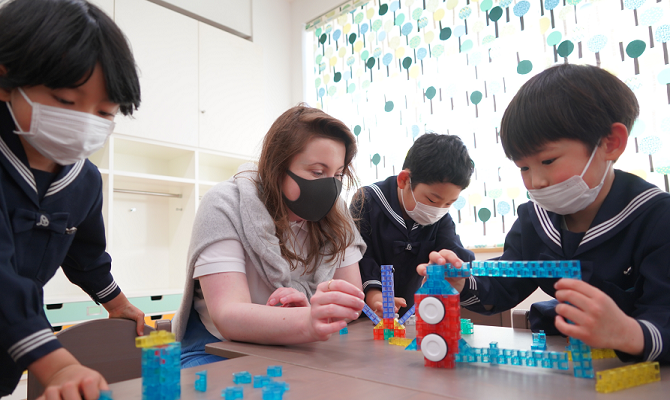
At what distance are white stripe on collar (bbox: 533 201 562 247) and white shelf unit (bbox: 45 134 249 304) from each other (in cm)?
246

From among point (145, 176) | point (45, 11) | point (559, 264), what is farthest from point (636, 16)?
point (145, 176)

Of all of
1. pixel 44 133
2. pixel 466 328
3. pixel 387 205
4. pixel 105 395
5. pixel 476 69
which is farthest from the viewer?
pixel 476 69

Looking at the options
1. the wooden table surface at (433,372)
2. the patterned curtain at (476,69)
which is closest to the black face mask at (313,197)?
the wooden table surface at (433,372)

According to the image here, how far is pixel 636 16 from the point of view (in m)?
2.18

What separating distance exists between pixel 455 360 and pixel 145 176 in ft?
8.82

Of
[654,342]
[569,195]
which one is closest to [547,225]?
[569,195]

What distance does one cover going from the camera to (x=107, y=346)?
0.96 m

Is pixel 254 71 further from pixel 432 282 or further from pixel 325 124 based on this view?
pixel 432 282

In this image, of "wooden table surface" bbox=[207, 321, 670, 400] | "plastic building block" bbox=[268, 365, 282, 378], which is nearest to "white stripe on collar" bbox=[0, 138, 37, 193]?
"wooden table surface" bbox=[207, 321, 670, 400]

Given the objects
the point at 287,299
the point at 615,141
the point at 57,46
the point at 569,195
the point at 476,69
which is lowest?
the point at 287,299

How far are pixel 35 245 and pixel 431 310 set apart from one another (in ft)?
2.58

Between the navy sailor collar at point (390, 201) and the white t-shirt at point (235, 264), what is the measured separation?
1.30 feet

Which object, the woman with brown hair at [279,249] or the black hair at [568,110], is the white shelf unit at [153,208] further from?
the black hair at [568,110]

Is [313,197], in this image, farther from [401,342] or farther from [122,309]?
[122,309]
